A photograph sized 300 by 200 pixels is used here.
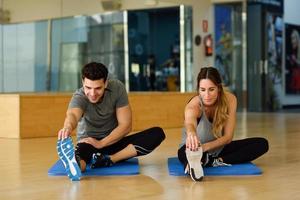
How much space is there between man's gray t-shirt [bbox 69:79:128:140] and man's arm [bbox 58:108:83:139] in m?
0.08

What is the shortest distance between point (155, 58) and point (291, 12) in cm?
524

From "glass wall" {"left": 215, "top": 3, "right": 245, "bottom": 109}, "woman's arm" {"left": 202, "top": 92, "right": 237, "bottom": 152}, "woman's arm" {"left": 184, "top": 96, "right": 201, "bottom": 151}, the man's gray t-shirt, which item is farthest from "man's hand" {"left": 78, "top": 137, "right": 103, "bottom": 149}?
"glass wall" {"left": 215, "top": 3, "right": 245, "bottom": 109}

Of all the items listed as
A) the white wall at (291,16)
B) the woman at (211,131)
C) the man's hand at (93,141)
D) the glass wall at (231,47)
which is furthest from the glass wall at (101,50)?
the woman at (211,131)

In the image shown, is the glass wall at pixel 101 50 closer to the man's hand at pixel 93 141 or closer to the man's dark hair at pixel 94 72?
the man's hand at pixel 93 141

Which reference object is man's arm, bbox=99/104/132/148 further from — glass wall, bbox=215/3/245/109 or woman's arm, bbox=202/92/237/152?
glass wall, bbox=215/3/245/109

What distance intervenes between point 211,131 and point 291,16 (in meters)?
12.6

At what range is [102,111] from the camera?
3.69 meters

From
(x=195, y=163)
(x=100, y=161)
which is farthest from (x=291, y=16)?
(x=195, y=163)

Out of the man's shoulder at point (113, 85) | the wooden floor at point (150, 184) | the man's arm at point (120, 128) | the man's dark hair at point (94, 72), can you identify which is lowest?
the wooden floor at point (150, 184)

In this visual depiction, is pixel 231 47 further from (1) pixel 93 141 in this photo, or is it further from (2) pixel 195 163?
(2) pixel 195 163

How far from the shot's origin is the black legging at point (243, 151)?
3.73m

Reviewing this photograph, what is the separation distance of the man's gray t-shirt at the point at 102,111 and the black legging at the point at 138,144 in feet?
0.44

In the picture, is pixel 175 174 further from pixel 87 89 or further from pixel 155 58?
pixel 155 58

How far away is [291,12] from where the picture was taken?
15.5m
